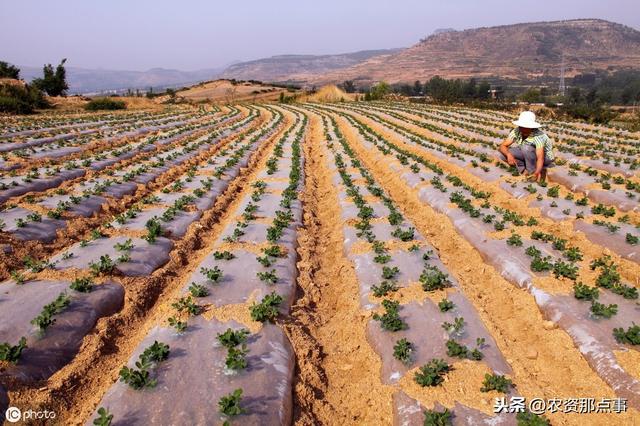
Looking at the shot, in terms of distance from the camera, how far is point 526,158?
551 inches

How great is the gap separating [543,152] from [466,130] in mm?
15492

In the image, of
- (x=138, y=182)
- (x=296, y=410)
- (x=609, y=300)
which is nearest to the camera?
(x=296, y=410)

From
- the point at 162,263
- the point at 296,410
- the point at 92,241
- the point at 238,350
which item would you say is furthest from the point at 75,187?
the point at 296,410

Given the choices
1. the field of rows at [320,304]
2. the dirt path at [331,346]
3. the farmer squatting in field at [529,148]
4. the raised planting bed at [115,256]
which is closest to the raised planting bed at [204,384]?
the field of rows at [320,304]

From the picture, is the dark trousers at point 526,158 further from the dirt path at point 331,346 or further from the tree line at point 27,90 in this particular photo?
the tree line at point 27,90

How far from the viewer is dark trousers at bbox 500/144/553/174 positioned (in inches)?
537

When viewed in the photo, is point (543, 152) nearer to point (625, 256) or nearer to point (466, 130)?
point (625, 256)

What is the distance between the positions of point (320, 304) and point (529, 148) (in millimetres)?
9937

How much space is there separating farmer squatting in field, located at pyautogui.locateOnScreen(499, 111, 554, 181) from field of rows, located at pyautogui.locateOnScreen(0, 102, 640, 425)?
0.66 metres

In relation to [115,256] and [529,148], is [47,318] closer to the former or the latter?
[115,256]

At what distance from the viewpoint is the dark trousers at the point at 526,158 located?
537 inches

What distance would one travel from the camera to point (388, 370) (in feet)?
18.9

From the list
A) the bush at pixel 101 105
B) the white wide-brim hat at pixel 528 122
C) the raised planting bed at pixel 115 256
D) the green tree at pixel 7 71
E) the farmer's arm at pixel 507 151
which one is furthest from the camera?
the green tree at pixel 7 71

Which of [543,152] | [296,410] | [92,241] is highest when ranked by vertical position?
[543,152]
